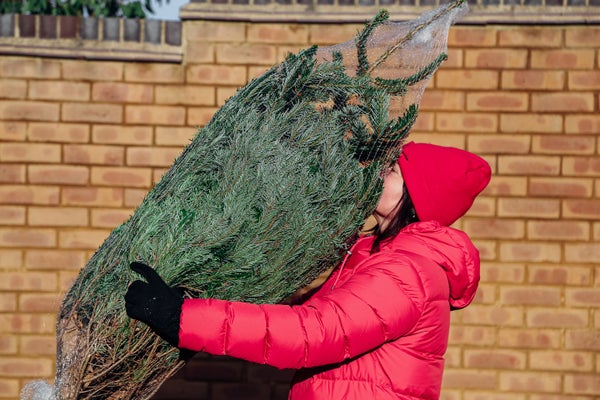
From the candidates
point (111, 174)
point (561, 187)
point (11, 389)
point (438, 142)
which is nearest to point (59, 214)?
point (111, 174)

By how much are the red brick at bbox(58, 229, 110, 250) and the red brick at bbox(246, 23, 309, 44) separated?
4.36ft

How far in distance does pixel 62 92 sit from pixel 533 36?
99.3 inches

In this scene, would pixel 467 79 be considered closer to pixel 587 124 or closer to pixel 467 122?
pixel 467 122

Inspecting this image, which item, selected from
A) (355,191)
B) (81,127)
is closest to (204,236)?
(355,191)

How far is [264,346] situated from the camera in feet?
6.57

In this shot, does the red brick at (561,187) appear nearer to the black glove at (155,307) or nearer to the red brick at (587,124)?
the red brick at (587,124)

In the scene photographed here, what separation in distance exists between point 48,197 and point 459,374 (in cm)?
239

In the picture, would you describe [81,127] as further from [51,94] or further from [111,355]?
[111,355]

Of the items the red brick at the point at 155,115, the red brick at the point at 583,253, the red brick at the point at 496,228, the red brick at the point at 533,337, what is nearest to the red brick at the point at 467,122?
the red brick at the point at 496,228

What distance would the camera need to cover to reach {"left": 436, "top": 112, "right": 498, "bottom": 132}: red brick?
438 centimetres

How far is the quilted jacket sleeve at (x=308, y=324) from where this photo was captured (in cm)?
199

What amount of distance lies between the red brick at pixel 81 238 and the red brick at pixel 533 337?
2.20 metres

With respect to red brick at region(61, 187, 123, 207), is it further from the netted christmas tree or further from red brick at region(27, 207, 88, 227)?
the netted christmas tree

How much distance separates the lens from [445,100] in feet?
14.4
